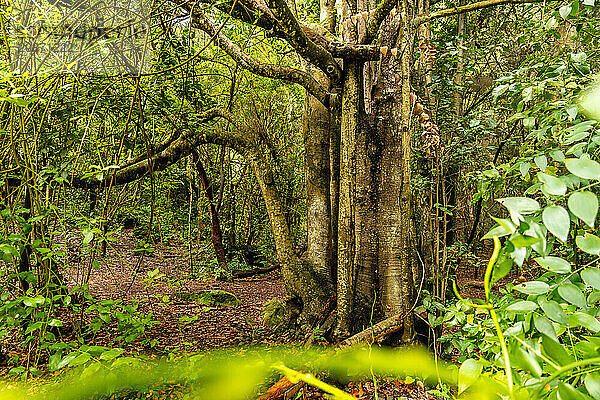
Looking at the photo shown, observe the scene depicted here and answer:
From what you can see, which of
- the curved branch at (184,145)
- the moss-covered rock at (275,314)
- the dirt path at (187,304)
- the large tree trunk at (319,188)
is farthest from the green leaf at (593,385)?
the moss-covered rock at (275,314)

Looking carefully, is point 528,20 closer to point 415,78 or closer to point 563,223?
point 415,78

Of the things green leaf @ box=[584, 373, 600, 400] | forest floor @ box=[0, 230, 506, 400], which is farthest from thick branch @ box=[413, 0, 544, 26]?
green leaf @ box=[584, 373, 600, 400]

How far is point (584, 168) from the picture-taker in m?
0.47

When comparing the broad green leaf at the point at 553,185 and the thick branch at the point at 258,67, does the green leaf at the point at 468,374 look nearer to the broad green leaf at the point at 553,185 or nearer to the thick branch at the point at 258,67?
the broad green leaf at the point at 553,185

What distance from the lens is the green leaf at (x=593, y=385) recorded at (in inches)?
13.8

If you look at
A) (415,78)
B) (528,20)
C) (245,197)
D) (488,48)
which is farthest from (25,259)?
(245,197)

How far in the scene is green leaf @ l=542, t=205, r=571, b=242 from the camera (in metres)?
0.45

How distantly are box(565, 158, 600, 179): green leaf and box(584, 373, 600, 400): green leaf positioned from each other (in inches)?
8.8

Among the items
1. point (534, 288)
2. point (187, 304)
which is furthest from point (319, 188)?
point (534, 288)

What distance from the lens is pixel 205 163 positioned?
1051 centimetres

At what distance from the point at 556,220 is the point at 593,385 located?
188mm

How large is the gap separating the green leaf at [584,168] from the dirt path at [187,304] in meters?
2.20

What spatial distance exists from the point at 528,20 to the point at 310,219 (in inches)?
140

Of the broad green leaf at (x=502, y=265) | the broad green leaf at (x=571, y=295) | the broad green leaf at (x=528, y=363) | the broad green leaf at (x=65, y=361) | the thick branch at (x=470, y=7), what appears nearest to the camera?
the broad green leaf at (x=528, y=363)
